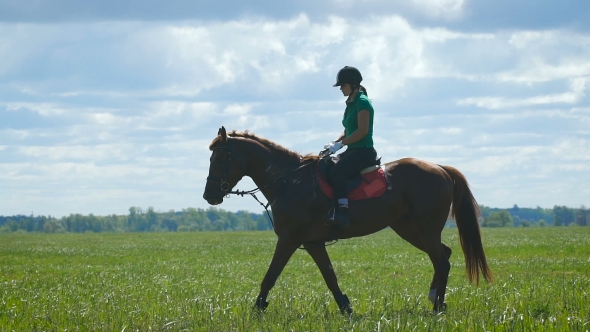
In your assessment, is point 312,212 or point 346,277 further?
point 346,277

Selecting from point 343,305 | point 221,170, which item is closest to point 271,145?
point 221,170

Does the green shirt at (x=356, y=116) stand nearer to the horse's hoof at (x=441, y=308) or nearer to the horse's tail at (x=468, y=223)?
the horse's tail at (x=468, y=223)

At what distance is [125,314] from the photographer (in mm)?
10023

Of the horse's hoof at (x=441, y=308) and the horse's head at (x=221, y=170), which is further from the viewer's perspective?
the horse's head at (x=221, y=170)

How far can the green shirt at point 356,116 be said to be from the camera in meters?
10.6

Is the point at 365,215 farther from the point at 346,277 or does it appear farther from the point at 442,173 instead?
the point at 346,277

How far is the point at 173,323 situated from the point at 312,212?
2650 millimetres

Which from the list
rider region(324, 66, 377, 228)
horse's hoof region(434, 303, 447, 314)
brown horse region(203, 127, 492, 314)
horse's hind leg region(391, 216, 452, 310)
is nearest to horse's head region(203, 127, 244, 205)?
brown horse region(203, 127, 492, 314)

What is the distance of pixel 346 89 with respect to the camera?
10.7m

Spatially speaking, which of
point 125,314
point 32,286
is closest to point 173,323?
point 125,314

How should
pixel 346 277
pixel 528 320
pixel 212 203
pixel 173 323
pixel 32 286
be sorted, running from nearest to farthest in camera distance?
pixel 528 320
pixel 173 323
pixel 212 203
pixel 32 286
pixel 346 277

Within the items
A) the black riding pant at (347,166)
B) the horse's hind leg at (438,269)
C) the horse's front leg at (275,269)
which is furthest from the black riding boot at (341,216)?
the horse's hind leg at (438,269)

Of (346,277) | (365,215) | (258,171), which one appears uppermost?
(258,171)

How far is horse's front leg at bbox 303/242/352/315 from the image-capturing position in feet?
33.8
